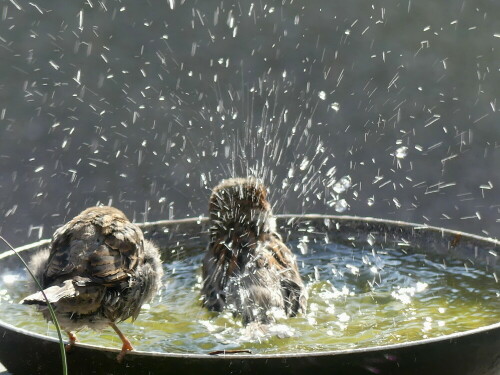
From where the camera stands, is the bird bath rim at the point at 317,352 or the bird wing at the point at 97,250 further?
the bird wing at the point at 97,250

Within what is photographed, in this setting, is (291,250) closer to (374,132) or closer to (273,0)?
(374,132)

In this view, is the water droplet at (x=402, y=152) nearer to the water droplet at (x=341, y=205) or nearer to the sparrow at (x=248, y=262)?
the water droplet at (x=341, y=205)

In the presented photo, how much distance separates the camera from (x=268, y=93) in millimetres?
10609

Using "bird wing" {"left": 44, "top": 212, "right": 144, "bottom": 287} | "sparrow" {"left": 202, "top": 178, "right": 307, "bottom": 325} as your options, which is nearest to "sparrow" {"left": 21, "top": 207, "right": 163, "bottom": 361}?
"bird wing" {"left": 44, "top": 212, "right": 144, "bottom": 287}

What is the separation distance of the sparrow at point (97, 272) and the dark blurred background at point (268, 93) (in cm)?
568

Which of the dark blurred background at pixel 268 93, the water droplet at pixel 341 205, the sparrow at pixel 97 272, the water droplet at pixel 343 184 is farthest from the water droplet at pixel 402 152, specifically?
the sparrow at pixel 97 272

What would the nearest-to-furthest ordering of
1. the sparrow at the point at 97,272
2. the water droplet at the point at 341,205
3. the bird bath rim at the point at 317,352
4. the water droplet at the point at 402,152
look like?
the bird bath rim at the point at 317,352 < the sparrow at the point at 97,272 < the water droplet at the point at 341,205 < the water droplet at the point at 402,152

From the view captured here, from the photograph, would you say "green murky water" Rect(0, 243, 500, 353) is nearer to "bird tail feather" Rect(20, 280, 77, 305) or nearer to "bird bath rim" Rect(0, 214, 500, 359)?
"bird bath rim" Rect(0, 214, 500, 359)

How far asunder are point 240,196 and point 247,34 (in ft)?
19.5

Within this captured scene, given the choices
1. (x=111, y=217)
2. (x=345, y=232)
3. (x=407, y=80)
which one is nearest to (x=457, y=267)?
(x=345, y=232)

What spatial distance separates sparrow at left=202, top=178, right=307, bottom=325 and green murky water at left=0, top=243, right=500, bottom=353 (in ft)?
0.31

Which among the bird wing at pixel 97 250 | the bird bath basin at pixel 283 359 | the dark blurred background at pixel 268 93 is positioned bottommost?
the bird bath basin at pixel 283 359

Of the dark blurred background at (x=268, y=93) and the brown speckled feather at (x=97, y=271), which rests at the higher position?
the dark blurred background at (x=268, y=93)

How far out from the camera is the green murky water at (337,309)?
12.0ft
